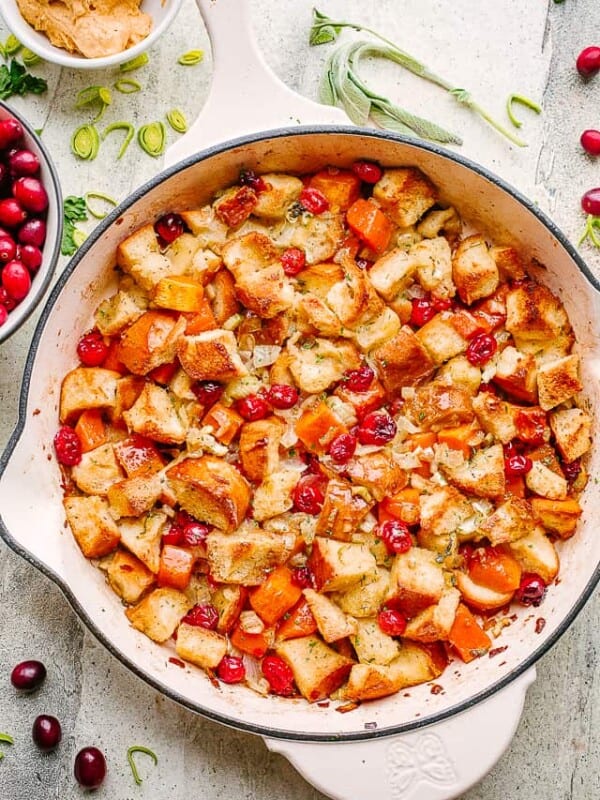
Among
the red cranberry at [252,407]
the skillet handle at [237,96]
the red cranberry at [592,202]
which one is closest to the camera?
the skillet handle at [237,96]

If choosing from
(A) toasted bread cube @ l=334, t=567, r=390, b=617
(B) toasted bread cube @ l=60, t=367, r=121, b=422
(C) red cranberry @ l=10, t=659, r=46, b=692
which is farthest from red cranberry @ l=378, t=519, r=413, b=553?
(C) red cranberry @ l=10, t=659, r=46, b=692

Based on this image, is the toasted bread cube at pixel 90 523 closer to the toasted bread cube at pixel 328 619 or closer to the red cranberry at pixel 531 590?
the toasted bread cube at pixel 328 619

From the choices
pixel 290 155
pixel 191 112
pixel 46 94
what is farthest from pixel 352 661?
pixel 46 94

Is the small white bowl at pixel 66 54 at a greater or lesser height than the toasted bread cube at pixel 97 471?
greater

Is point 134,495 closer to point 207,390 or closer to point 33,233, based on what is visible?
point 207,390

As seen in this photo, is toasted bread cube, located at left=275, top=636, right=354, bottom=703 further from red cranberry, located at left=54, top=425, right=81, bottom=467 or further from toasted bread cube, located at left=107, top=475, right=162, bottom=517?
red cranberry, located at left=54, top=425, right=81, bottom=467

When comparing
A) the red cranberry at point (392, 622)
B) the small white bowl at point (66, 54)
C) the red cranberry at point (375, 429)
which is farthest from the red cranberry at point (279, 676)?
the small white bowl at point (66, 54)

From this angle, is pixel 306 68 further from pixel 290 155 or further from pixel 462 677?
pixel 462 677
